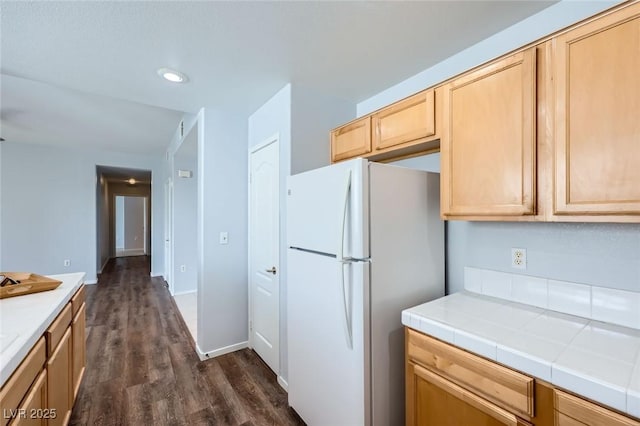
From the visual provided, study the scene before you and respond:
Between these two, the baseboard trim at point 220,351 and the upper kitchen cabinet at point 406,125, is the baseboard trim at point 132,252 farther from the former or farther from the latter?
the upper kitchen cabinet at point 406,125

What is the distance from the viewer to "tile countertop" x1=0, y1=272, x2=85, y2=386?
1017 millimetres

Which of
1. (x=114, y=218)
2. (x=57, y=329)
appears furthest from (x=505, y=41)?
(x=114, y=218)

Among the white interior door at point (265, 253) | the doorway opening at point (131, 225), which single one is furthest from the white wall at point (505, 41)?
the doorway opening at point (131, 225)

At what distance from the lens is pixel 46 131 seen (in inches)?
168

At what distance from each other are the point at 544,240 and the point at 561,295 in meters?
0.27

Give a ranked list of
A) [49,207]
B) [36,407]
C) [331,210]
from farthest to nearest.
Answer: [49,207] → [331,210] → [36,407]

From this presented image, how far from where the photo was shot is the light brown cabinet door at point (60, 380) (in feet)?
4.63

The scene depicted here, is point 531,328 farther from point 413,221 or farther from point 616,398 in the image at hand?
point 413,221

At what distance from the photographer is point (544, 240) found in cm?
149

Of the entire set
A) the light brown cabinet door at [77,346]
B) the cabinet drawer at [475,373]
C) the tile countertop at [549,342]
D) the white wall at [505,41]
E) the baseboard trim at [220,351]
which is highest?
the white wall at [505,41]

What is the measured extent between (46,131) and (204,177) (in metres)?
3.38

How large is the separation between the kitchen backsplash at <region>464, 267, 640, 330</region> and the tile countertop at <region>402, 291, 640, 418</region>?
0.12 feet

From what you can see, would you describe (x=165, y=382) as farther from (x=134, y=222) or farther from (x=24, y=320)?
(x=134, y=222)

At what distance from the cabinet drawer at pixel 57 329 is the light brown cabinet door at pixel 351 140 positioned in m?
1.98
